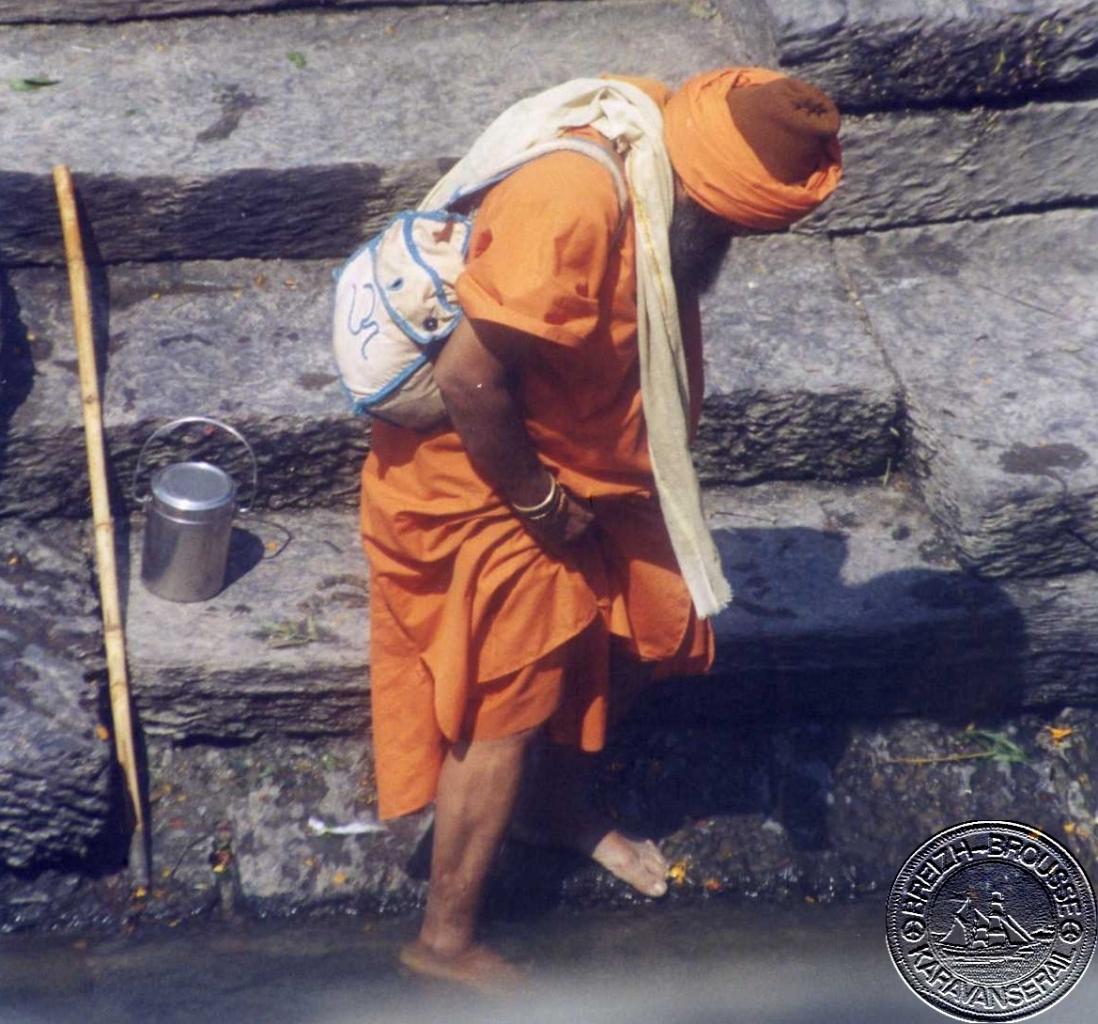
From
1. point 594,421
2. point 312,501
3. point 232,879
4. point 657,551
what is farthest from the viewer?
point 312,501

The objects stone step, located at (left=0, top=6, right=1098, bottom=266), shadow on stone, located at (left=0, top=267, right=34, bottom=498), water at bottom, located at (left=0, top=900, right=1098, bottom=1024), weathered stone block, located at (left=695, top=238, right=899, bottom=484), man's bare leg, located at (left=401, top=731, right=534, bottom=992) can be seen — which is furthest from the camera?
stone step, located at (left=0, top=6, right=1098, bottom=266)

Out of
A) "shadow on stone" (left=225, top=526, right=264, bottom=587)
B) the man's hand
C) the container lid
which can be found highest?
the container lid

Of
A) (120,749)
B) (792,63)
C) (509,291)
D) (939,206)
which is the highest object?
(792,63)

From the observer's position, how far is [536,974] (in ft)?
10.1

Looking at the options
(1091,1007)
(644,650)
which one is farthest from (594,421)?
(1091,1007)

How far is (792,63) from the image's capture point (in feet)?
13.4

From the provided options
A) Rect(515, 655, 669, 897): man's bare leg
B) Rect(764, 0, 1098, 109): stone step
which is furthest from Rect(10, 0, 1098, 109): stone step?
Rect(515, 655, 669, 897): man's bare leg

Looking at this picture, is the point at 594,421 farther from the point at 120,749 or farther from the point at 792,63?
the point at 792,63

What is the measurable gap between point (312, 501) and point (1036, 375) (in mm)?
2016

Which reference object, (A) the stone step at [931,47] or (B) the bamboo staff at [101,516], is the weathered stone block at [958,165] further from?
(B) the bamboo staff at [101,516]

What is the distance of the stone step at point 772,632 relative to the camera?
3.28 meters

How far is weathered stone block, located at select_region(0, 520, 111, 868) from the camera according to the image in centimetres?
307

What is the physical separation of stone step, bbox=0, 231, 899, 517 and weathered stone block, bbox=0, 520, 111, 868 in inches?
12.7

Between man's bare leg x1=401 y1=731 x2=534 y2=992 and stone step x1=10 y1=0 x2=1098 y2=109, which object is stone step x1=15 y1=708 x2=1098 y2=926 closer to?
man's bare leg x1=401 y1=731 x2=534 y2=992
